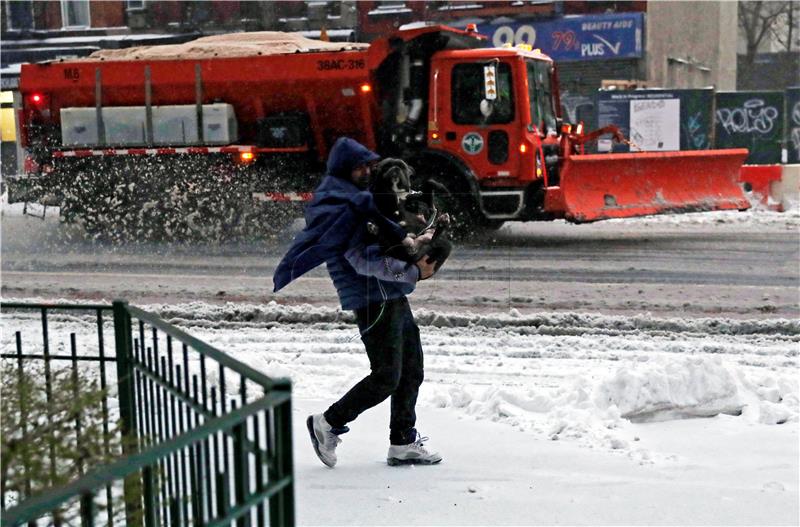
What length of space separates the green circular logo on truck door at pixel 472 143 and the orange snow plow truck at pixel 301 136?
0.06ft

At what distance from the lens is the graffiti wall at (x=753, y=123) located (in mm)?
23750

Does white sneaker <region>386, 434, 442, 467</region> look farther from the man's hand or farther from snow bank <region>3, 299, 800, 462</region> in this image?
the man's hand

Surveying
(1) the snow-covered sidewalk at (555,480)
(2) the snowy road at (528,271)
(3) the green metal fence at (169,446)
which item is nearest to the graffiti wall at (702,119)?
(2) the snowy road at (528,271)

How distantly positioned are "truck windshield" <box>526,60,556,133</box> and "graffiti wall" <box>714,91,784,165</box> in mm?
10849

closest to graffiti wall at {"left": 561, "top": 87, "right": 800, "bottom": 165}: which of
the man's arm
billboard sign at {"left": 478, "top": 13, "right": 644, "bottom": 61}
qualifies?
billboard sign at {"left": 478, "top": 13, "right": 644, "bottom": 61}

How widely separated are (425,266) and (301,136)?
9.85 m

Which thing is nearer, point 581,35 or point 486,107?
point 486,107

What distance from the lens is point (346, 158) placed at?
15.4 ft

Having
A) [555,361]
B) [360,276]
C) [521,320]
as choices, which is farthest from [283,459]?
[521,320]

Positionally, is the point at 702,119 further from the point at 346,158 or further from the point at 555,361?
the point at 346,158

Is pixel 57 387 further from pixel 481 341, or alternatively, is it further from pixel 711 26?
pixel 711 26

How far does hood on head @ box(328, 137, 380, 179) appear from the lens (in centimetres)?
471

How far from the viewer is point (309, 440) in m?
5.46

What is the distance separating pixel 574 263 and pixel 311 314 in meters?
4.11
